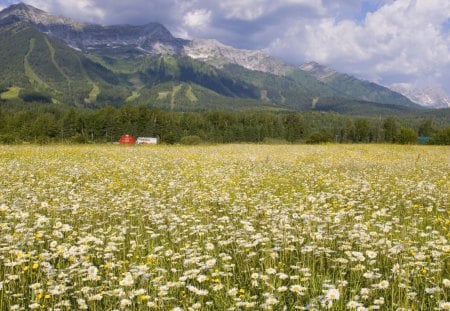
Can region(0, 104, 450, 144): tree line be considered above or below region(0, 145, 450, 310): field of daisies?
above

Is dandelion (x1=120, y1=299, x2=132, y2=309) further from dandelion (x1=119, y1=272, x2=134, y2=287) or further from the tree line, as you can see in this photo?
the tree line

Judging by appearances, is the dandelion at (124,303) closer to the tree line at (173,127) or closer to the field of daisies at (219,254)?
the field of daisies at (219,254)

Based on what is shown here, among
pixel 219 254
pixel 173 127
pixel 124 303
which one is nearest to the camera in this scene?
pixel 124 303

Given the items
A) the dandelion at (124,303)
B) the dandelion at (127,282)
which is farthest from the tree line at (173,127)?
the dandelion at (124,303)

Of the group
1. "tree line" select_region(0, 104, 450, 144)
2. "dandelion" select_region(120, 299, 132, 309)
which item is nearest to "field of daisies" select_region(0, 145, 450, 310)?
"dandelion" select_region(120, 299, 132, 309)

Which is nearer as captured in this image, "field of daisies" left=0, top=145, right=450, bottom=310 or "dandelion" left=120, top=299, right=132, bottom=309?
"dandelion" left=120, top=299, right=132, bottom=309

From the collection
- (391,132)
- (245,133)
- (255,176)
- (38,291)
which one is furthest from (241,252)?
(391,132)

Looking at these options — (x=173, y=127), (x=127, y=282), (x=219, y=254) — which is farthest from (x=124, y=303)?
(x=173, y=127)

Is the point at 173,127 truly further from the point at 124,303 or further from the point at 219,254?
the point at 124,303

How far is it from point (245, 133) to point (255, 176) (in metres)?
133

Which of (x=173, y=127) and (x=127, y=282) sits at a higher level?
(x=173, y=127)

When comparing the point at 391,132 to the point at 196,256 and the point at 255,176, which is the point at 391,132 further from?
the point at 196,256

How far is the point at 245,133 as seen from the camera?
148 meters

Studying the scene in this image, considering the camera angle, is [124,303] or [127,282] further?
[127,282]
